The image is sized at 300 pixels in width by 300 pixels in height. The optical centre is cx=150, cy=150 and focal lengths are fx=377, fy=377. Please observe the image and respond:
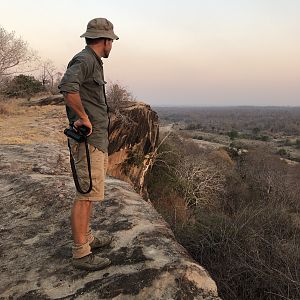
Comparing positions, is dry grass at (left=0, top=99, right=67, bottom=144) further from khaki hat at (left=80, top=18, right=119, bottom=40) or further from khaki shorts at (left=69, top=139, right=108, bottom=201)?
khaki hat at (left=80, top=18, right=119, bottom=40)

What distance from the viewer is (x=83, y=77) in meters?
2.97

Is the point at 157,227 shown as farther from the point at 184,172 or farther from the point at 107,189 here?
the point at 184,172

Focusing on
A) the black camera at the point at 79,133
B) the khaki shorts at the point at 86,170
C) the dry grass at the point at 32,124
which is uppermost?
the black camera at the point at 79,133

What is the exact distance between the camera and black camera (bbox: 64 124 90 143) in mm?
3027

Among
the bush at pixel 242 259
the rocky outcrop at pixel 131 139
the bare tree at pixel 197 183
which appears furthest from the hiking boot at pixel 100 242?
the bare tree at pixel 197 183

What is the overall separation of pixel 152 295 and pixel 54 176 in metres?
3.66

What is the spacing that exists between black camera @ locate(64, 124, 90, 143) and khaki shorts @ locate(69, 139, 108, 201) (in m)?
0.06

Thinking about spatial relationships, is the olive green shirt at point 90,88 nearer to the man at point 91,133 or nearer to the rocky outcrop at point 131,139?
the man at point 91,133

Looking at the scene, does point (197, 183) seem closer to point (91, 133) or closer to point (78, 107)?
point (91, 133)

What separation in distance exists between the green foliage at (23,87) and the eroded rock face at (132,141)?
25.4ft

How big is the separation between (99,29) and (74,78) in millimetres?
520

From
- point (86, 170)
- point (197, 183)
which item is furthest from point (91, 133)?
point (197, 183)

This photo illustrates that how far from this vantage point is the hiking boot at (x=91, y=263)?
315cm

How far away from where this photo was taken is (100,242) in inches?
139
